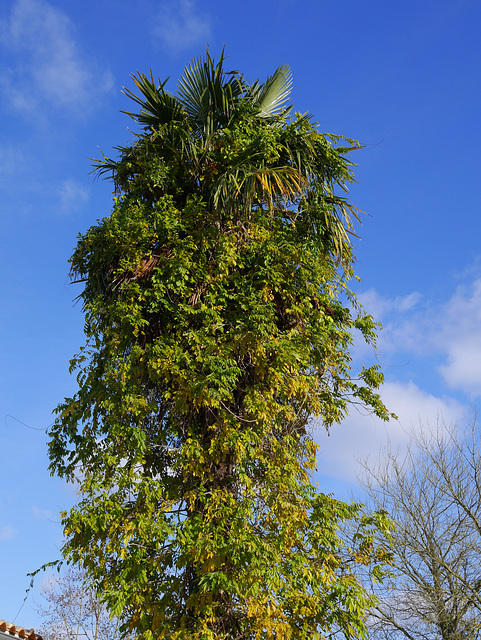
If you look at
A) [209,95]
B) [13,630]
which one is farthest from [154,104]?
[13,630]

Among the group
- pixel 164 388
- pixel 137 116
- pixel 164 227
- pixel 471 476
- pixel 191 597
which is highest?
pixel 137 116

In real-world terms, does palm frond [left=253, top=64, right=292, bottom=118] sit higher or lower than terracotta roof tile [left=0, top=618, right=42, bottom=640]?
higher

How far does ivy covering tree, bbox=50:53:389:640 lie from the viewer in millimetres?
6488

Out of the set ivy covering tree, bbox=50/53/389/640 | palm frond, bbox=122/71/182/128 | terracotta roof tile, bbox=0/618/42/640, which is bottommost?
terracotta roof tile, bbox=0/618/42/640

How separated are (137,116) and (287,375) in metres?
4.58

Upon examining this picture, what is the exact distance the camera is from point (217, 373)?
684 centimetres

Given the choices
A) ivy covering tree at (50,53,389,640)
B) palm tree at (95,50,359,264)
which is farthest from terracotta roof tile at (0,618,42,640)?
palm tree at (95,50,359,264)

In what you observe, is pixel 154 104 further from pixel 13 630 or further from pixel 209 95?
pixel 13 630

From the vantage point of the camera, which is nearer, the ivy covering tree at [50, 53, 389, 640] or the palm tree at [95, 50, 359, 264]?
the ivy covering tree at [50, 53, 389, 640]

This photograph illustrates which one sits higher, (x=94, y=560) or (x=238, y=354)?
(x=238, y=354)

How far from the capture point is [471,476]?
41.3ft

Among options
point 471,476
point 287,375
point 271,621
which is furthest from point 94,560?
point 471,476

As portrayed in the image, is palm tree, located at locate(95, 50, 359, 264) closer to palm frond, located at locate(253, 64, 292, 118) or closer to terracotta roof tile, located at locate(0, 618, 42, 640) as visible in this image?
palm frond, located at locate(253, 64, 292, 118)

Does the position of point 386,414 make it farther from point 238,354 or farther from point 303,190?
point 303,190
